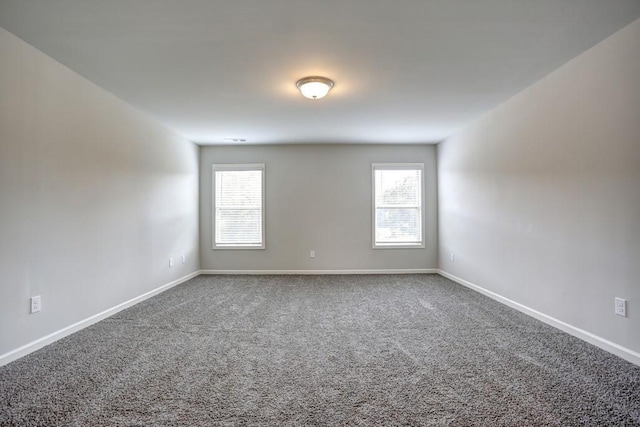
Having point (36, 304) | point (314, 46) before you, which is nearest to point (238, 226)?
point (36, 304)

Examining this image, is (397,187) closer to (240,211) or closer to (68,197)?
(240,211)

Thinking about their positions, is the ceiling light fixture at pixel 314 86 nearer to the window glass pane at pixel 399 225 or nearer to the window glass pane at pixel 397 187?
the window glass pane at pixel 397 187

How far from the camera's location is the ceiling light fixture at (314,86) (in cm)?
289

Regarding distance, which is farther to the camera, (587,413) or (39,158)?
(39,158)

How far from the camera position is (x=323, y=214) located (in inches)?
216

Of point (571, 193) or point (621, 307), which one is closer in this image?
point (621, 307)

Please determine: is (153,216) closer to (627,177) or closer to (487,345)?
(487,345)

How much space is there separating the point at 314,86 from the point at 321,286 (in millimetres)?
2845

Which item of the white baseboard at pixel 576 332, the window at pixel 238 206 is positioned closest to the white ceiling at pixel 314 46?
the window at pixel 238 206

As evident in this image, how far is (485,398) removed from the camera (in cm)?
172

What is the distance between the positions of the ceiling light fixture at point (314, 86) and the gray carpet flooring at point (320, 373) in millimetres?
2321

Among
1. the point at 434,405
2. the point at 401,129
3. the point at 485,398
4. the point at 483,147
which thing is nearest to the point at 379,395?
the point at 434,405

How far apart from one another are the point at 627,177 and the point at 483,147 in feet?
6.33

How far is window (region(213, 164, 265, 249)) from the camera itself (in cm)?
551
